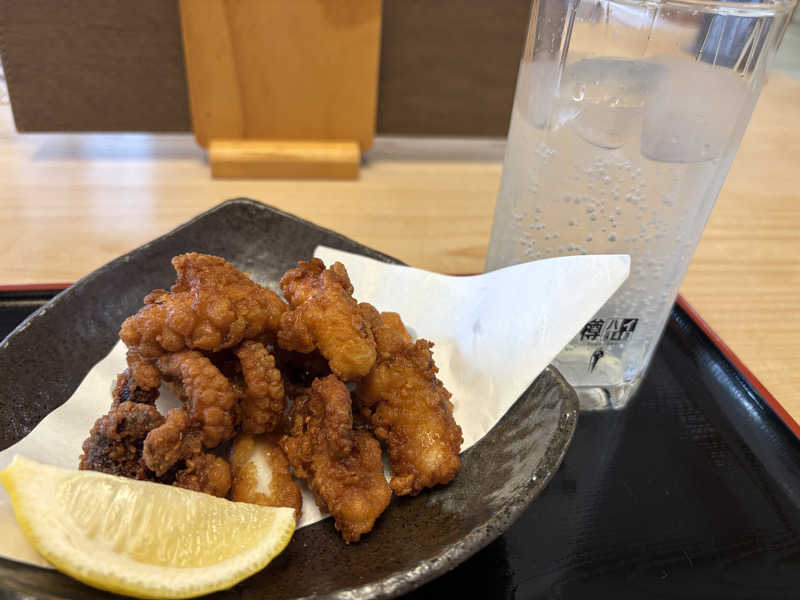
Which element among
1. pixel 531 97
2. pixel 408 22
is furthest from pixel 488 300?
pixel 408 22

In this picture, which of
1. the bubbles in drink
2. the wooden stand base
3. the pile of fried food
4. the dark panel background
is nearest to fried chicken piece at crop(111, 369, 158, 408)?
the pile of fried food

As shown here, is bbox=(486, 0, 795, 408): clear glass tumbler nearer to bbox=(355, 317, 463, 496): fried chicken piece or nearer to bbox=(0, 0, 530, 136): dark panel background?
bbox=(355, 317, 463, 496): fried chicken piece

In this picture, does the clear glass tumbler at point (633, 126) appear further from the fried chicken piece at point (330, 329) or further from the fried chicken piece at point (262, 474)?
the fried chicken piece at point (262, 474)

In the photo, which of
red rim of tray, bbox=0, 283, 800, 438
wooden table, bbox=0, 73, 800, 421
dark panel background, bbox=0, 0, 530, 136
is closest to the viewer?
red rim of tray, bbox=0, 283, 800, 438

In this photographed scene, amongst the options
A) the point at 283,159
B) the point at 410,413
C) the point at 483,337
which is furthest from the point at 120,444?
the point at 283,159

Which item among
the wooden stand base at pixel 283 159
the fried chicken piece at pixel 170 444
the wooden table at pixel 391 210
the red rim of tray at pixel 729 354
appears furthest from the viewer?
the wooden stand base at pixel 283 159

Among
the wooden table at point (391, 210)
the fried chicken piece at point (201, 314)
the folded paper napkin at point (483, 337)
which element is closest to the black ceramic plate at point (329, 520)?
the folded paper napkin at point (483, 337)
